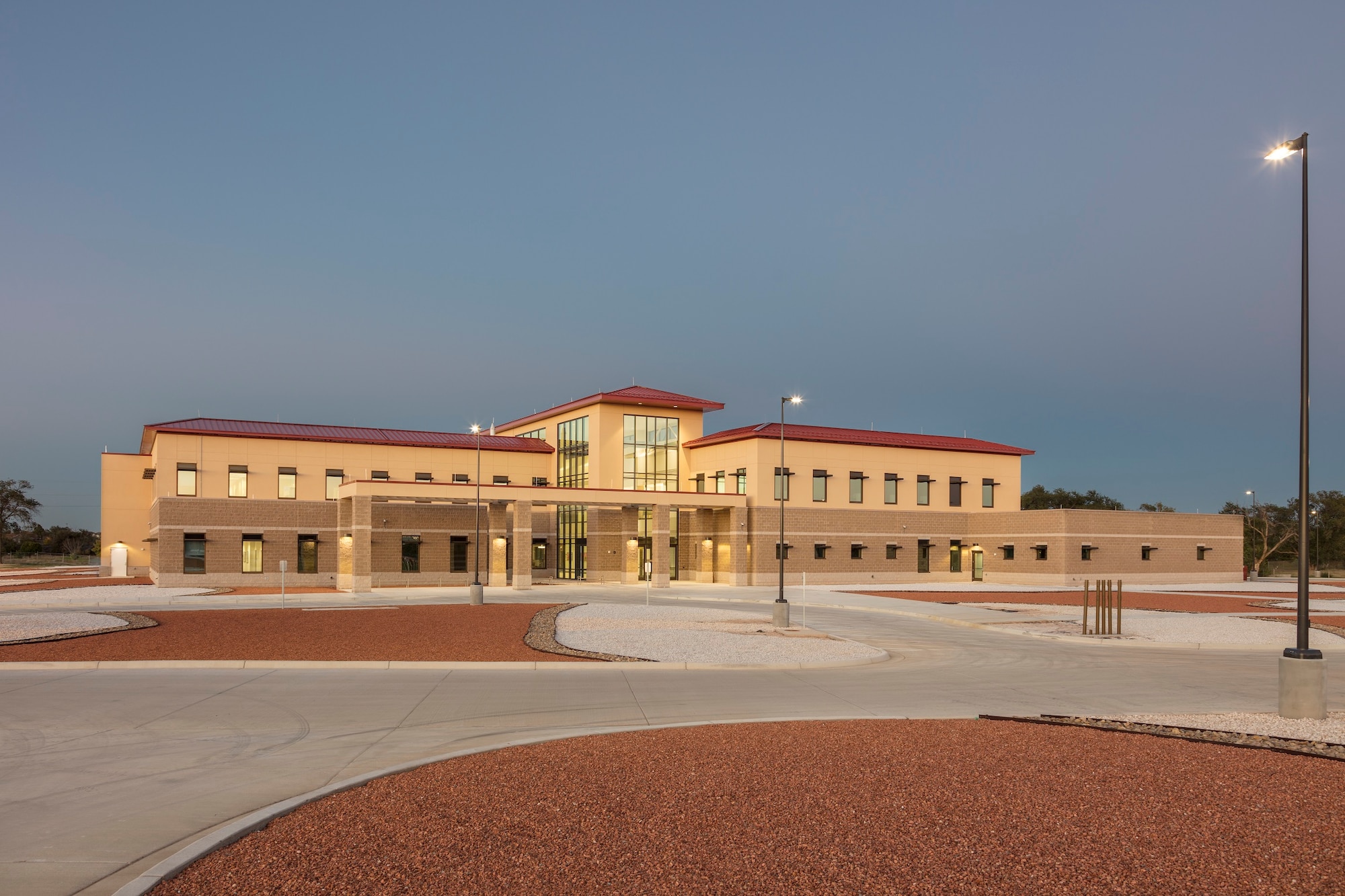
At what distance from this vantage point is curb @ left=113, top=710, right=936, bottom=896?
20.3 ft

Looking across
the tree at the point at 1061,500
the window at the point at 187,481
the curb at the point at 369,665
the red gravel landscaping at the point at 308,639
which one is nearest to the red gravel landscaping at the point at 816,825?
the curb at the point at 369,665

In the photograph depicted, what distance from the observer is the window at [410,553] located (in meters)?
55.8

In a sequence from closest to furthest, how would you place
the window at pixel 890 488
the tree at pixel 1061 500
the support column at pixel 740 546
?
the support column at pixel 740 546 → the window at pixel 890 488 → the tree at pixel 1061 500

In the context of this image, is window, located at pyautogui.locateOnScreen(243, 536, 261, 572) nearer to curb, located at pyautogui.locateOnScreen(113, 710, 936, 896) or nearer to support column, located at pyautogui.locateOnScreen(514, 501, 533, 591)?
support column, located at pyautogui.locateOnScreen(514, 501, 533, 591)

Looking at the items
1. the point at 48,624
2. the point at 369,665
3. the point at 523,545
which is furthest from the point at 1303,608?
the point at 523,545

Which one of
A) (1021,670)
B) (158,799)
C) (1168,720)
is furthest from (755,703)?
(158,799)

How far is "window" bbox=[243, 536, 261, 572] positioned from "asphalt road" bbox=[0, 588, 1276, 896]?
39.2 metres

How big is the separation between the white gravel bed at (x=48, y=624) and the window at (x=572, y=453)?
3440 centimetres

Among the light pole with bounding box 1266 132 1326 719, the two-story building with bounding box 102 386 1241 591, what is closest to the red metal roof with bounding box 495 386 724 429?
the two-story building with bounding box 102 386 1241 591

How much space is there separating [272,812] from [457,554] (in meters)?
50.6

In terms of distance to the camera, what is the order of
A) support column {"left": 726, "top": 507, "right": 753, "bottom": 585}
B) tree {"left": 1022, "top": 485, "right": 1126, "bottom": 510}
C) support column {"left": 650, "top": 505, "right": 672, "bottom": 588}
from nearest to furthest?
support column {"left": 650, "top": 505, "right": 672, "bottom": 588} → support column {"left": 726, "top": 507, "right": 753, "bottom": 585} → tree {"left": 1022, "top": 485, "right": 1126, "bottom": 510}

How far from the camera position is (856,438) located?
2504 inches

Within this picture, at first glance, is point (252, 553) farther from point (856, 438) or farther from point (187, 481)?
point (856, 438)

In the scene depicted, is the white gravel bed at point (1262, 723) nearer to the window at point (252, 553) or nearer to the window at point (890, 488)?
the window at point (252, 553)
